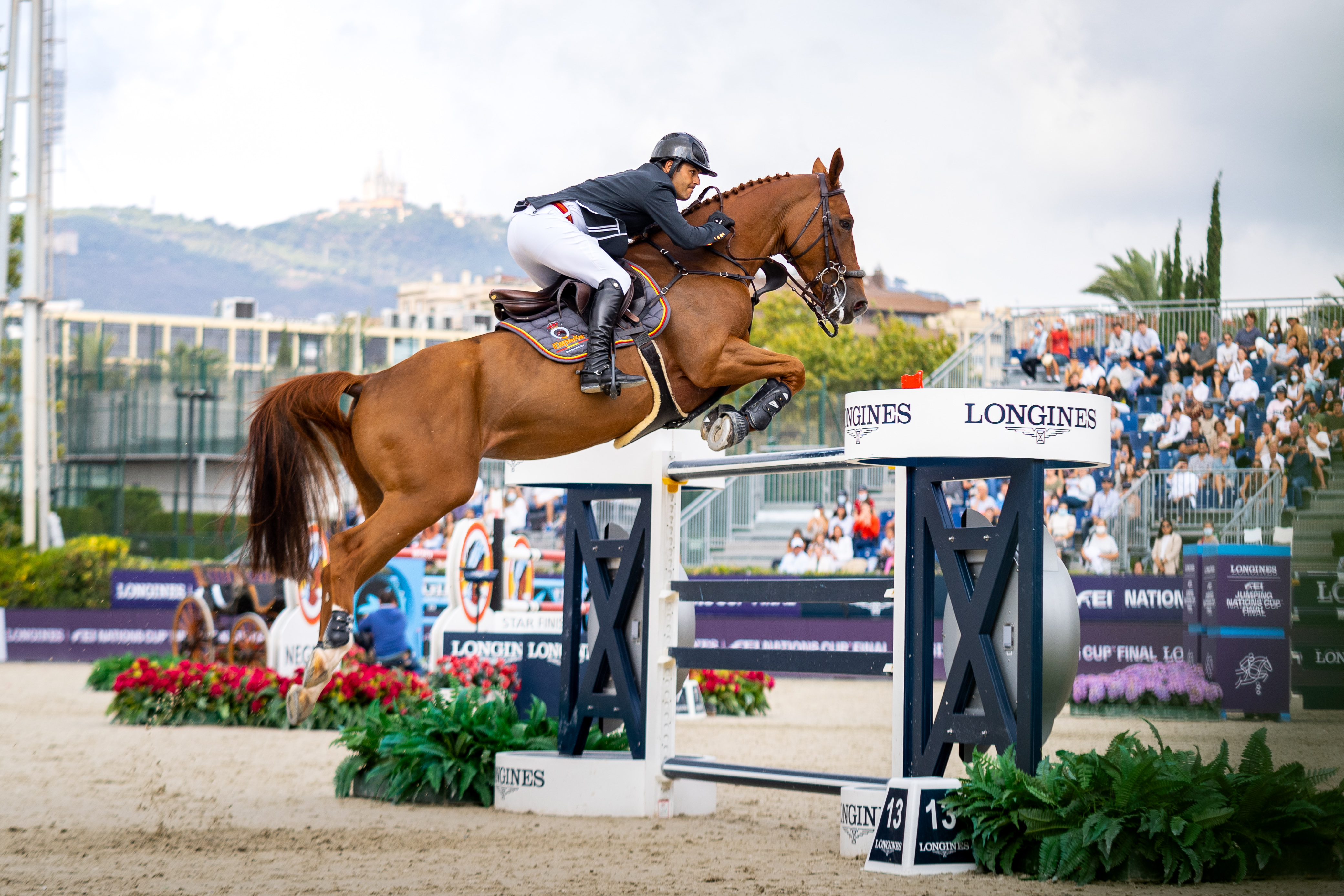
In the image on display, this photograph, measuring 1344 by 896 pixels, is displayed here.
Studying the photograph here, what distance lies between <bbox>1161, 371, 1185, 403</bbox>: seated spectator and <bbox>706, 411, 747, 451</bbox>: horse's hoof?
42.5ft

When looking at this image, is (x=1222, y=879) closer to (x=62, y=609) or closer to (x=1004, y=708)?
(x=1004, y=708)

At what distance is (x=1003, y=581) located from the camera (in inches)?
184

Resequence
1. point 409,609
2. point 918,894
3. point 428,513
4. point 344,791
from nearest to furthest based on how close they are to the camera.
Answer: point 918,894
point 428,513
point 344,791
point 409,609

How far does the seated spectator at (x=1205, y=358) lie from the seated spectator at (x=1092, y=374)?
3.87 ft

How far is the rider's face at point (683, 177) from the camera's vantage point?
548cm

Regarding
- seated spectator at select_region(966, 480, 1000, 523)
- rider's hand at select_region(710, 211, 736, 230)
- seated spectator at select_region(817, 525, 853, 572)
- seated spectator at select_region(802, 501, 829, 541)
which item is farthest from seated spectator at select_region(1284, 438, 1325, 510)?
rider's hand at select_region(710, 211, 736, 230)

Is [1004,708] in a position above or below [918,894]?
above

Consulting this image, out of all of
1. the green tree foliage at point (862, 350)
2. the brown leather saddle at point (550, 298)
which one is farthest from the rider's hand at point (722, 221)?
the green tree foliage at point (862, 350)

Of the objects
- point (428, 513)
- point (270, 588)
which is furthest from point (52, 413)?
point (428, 513)

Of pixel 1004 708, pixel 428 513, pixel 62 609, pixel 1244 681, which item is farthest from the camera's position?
pixel 62 609

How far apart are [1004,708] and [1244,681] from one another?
784 cm

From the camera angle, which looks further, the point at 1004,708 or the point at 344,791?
the point at 344,791

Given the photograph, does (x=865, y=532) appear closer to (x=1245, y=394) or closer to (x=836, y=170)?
(x=1245, y=394)

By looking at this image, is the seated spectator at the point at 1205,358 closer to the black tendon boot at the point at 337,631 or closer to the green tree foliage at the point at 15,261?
the black tendon boot at the point at 337,631
